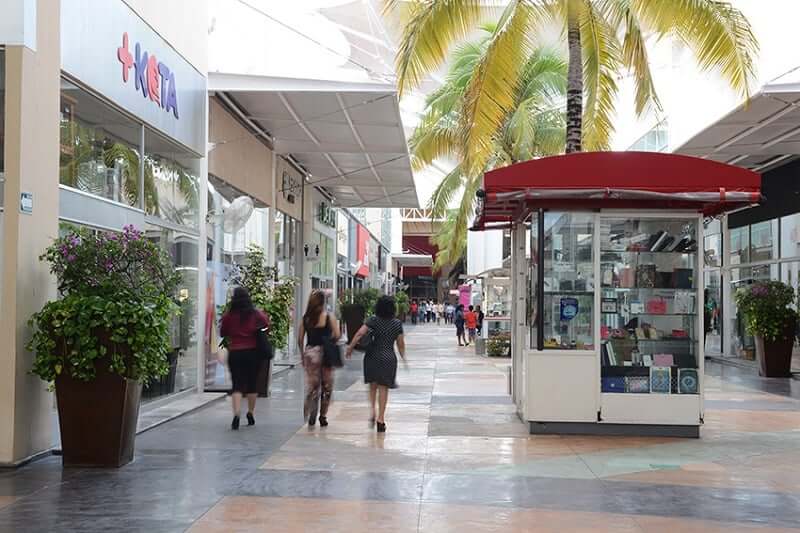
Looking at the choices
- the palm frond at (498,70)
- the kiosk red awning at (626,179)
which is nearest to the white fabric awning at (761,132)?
the palm frond at (498,70)

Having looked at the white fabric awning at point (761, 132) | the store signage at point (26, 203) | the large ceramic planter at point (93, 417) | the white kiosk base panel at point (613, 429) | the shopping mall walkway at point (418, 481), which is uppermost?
the white fabric awning at point (761, 132)

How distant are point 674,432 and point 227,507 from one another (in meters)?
5.75

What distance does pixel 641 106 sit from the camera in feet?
52.5

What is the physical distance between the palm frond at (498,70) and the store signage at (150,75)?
173 inches

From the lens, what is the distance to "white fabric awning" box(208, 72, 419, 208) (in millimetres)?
15203

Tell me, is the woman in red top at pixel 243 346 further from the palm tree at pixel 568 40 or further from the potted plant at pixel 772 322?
the potted plant at pixel 772 322

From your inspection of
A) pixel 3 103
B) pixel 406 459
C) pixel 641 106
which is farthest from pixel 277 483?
pixel 641 106

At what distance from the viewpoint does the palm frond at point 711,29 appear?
1335cm

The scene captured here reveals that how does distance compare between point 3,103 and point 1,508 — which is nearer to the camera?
point 1,508

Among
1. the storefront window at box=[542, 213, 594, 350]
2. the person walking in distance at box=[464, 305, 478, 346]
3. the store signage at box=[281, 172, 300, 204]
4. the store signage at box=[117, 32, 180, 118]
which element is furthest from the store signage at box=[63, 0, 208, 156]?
the person walking in distance at box=[464, 305, 478, 346]

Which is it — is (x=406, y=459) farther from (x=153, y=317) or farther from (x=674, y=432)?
(x=674, y=432)

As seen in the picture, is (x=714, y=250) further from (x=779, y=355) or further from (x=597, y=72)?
(x=597, y=72)

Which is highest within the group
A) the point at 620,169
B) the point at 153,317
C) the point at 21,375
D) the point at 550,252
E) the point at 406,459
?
the point at 620,169

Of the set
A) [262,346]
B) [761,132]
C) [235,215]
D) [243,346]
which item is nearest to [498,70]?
[235,215]
